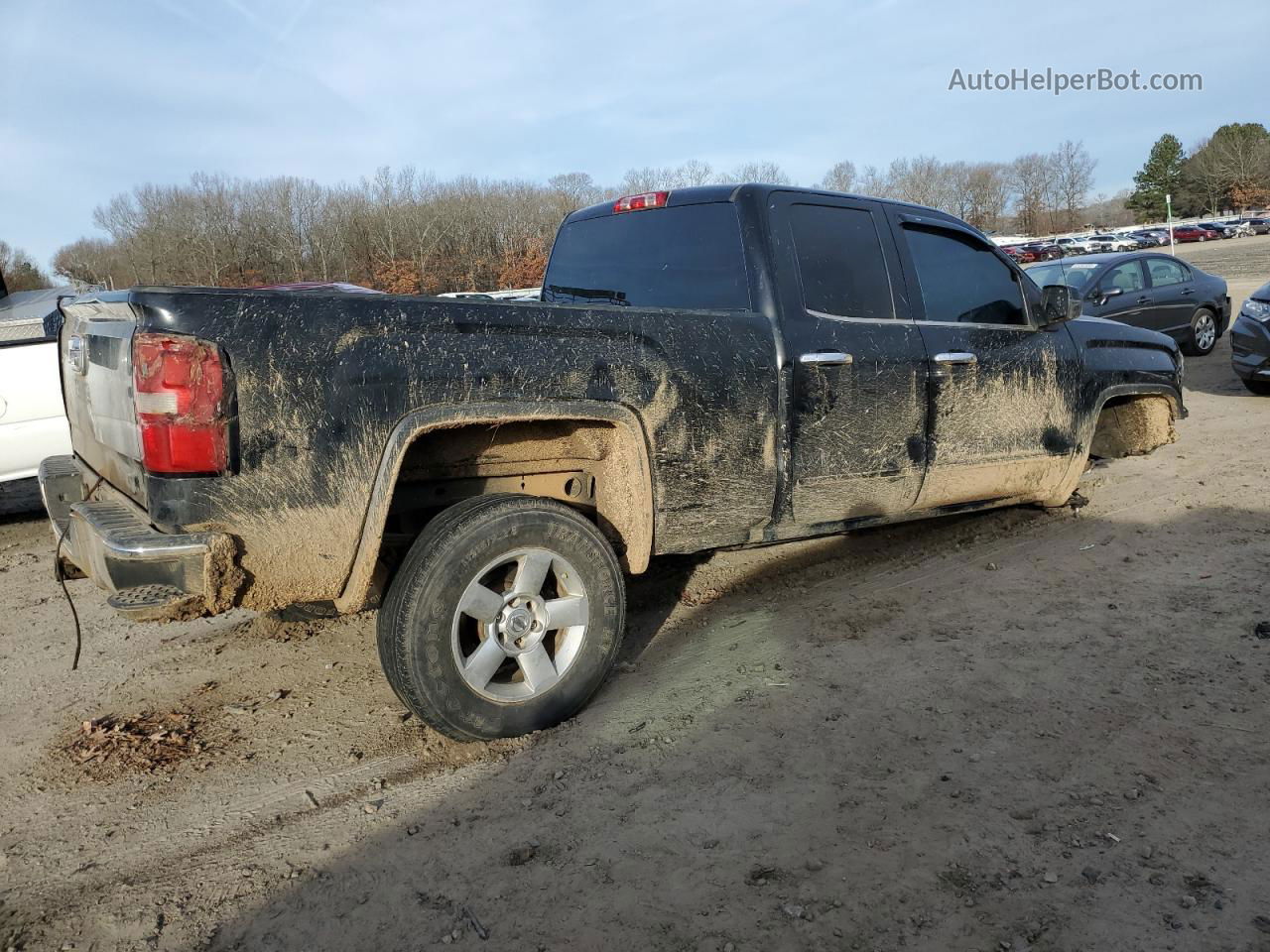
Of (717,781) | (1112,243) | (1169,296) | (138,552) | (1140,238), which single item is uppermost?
(1140,238)

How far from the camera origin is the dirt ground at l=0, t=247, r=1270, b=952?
2359 millimetres

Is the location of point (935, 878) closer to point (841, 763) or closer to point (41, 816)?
point (841, 763)

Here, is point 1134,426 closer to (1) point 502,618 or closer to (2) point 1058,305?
(2) point 1058,305

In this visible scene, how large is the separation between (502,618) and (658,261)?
1846 millimetres

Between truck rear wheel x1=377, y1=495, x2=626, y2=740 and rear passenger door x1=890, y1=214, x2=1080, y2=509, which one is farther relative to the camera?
rear passenger door x1=890, y1=214, x2=1080, y2=509

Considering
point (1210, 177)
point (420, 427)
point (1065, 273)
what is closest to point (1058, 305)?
point (420, 427)

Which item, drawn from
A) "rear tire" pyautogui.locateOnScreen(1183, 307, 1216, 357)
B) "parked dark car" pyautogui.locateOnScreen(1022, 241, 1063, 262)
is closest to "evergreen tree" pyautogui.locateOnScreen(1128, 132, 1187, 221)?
"parked dark car" pyautogui.locateOnScreen(1022, 241, 1063, 262)

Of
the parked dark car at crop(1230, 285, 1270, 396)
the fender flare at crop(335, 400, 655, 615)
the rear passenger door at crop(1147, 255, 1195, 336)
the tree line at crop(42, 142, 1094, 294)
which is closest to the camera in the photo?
the fender flare at crop(335, 400, 655, 615)

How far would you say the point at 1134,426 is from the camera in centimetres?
599

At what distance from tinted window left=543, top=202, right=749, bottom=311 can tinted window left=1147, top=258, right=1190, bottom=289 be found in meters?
10.5

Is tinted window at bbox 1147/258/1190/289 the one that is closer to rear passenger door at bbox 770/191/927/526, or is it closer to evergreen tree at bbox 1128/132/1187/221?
rear passenger door at bbox 770/191/927/526

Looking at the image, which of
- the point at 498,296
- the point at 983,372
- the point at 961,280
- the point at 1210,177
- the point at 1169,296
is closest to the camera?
the point at 983,372

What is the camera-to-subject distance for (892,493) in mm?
4273

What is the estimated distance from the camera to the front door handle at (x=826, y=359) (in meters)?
3.81
